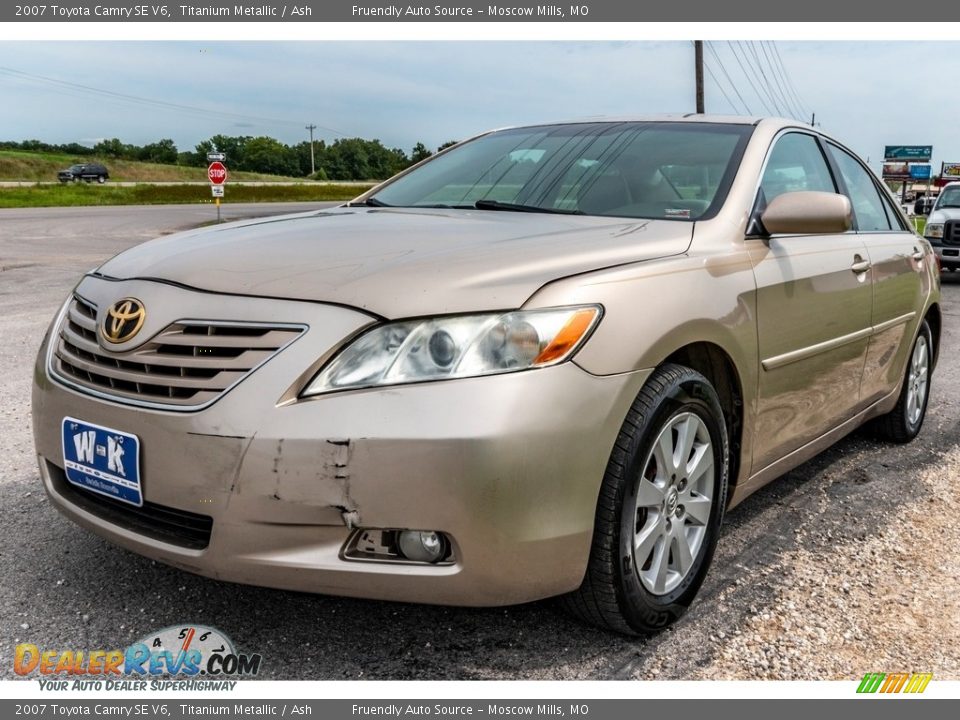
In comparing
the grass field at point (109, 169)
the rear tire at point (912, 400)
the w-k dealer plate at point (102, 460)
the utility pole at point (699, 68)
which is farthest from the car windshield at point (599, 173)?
the grass field at point (109, 169)

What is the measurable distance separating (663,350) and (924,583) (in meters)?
1.41

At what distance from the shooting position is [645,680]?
2.36 metres

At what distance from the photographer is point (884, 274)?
3984 mm

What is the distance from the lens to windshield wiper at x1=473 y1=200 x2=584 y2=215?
3.17 metres

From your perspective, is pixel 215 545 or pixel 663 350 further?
pixel 663 350

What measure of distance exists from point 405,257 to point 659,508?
3.31ft

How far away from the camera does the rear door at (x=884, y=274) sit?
393 cm

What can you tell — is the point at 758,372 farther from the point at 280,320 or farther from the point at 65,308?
the point at 65,308

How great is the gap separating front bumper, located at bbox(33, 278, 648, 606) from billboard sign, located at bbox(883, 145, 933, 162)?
4731 inches

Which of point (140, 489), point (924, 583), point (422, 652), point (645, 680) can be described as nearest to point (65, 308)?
point (140, 489)

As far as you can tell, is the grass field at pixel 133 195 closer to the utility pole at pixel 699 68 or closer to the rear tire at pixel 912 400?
the utility pole at pixel 699 68

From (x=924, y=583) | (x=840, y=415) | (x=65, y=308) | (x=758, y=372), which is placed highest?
(x=65, y=308)

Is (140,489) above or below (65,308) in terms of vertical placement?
below

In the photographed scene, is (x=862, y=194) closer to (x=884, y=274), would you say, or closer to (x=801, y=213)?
(x=884, y=274)
